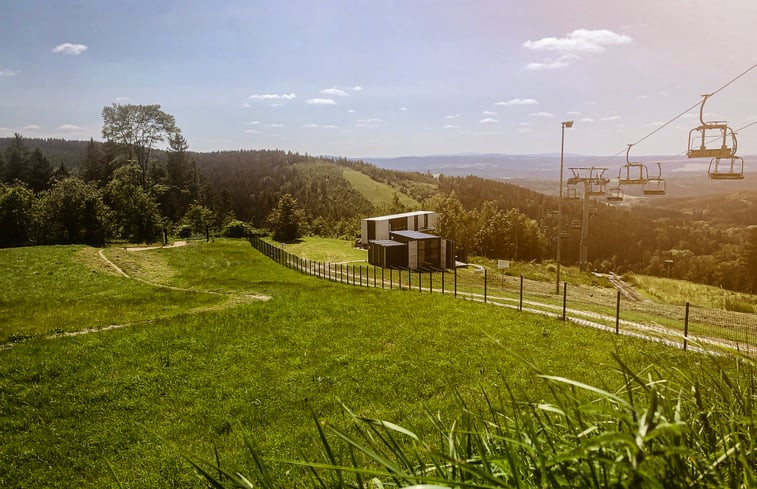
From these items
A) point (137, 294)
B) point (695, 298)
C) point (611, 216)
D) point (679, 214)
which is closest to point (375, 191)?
point (611, 216)

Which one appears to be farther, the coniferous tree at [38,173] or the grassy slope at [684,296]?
the coniferous tree at [38,173]

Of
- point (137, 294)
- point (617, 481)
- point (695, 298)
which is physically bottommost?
point (695, 298)

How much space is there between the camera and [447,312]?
19.3 meters

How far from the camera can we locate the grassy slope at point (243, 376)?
815 centimetres

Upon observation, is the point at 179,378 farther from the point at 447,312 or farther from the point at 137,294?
the point at 137,294

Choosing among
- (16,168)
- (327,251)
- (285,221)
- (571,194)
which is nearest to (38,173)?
(16,168)

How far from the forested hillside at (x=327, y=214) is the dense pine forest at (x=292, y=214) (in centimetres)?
20

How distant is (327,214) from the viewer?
121m

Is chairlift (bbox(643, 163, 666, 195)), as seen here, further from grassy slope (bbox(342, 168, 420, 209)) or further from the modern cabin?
grassy slope (bbox(342, 168, 420, 209))

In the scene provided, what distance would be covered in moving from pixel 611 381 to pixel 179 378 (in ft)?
36.7

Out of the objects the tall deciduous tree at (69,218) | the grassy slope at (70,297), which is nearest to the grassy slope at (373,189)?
the tall deciduous tree at (69,218)

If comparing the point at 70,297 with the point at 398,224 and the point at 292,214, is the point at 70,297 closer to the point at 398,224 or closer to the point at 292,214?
the point at 398,224

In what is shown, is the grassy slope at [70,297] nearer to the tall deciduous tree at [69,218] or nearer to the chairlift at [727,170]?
the tall deciduous tree at [69,218]

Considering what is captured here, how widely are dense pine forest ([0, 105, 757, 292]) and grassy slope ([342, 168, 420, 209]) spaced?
13177mm
